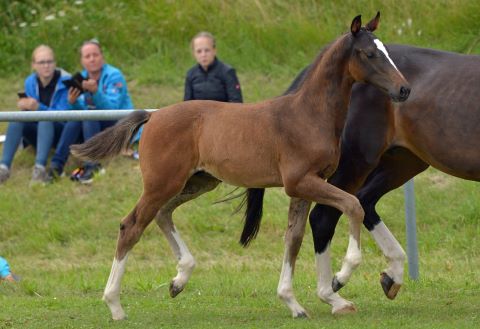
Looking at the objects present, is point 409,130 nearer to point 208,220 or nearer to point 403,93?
point 403,93

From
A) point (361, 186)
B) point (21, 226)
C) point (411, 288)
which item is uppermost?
point (361, 186)

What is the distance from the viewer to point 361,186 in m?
8.55

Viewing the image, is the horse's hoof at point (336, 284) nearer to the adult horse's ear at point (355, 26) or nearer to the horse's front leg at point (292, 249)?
the horse's front leg at point (292, 249)

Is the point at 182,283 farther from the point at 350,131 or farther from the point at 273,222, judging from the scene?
the point at 273,222

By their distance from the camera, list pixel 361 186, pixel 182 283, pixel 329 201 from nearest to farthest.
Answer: pixel 329 201 < pixel 182 283 < pixel 361 186

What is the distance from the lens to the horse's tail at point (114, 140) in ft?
25.9

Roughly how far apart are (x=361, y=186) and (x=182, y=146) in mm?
1576

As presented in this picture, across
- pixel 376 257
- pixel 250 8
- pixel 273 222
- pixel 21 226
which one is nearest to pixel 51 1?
pixel 250 8

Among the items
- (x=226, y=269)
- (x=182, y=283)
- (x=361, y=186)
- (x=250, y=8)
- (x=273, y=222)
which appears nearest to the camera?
(x=182, y=283)

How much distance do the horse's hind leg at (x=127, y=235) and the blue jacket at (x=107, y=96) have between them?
4.50 metres

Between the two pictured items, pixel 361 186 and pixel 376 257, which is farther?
pixel 376 257

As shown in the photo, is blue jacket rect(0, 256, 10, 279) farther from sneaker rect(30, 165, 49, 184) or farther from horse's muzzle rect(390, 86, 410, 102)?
horse's muzzle rect(390, 86, 410, 102)

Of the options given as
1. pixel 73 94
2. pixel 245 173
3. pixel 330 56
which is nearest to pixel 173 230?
pixel 245 173

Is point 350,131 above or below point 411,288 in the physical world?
above
